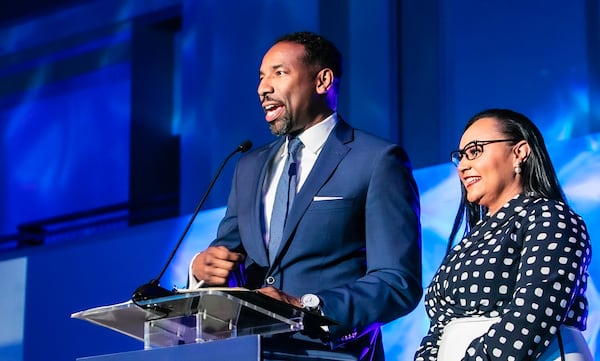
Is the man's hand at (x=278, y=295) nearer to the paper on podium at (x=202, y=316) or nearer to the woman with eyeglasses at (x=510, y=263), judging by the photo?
the paper on podium at (x=202, y=316)

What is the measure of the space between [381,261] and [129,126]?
12.5ft

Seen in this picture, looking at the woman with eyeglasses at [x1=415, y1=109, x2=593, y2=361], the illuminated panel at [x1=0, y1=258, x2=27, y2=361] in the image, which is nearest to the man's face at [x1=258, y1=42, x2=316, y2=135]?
the woman with eyeglasses at [x1=415, y1=109, x2=593, y2=361]

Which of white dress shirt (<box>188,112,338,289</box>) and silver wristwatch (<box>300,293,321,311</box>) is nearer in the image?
silver wristwatch (<box>300,293,321,311</box>)

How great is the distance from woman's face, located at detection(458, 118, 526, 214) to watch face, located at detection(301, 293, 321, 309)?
0.45 metres

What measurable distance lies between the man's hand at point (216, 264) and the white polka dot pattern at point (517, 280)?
1.48ft

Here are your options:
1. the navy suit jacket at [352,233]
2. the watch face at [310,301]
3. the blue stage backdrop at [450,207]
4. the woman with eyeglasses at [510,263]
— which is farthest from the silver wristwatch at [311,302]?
the blue stage backdrop at [450,207]

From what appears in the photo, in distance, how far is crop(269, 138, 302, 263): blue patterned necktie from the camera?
254 centimetres

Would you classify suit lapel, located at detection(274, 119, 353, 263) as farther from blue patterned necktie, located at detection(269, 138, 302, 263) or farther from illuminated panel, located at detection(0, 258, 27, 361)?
illuminated panel, located at detection(0, 258, 27, 361)

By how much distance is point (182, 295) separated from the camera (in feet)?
6.95

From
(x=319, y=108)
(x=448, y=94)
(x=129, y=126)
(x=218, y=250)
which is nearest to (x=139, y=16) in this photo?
(x=129, y=126)

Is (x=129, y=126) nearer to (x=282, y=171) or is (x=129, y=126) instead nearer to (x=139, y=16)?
(x=139, y=16)

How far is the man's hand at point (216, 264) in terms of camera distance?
7.66ft

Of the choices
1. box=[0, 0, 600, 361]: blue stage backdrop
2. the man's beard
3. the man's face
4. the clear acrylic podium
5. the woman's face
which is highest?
box=[0, 0, 600, 361]: blue stage backdrop

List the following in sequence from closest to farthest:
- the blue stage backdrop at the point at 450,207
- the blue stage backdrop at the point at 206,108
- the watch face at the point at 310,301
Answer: the watch face at the point at 310,301
the blue stage backdrop at the point at 450,207
the blue stage backdrop at the point at 206,108
